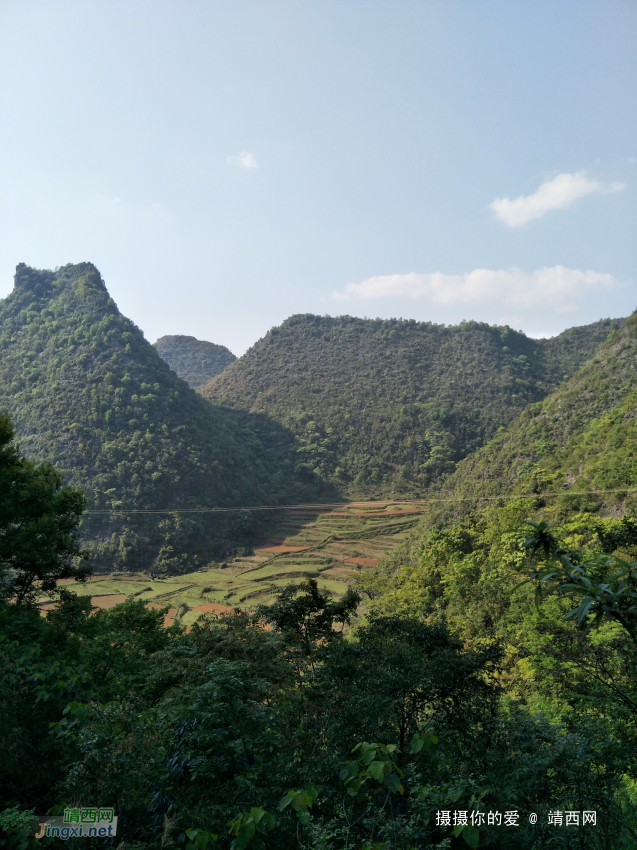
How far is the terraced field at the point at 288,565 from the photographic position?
1293 inches

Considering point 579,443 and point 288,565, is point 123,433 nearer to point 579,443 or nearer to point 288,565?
point 288,565

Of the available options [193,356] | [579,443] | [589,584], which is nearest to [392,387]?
[579,443]

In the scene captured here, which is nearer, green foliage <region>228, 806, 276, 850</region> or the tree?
green foliage <region>228, 806, 276, 850</region>

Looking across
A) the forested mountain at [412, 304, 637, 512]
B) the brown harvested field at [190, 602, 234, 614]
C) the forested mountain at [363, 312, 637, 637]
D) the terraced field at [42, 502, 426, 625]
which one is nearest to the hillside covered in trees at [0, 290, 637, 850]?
the forested mountain at [363, 312, 637, 637]

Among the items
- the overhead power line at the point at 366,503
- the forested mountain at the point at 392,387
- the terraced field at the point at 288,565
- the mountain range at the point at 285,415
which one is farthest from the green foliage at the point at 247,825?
the forested mountain at the point at 392,387

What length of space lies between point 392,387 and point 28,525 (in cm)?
6664

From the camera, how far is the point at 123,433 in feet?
162

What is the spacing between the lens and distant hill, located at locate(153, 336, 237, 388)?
10788cm

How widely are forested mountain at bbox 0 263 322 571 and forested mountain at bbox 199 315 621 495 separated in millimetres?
6723

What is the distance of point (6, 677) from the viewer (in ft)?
15.7

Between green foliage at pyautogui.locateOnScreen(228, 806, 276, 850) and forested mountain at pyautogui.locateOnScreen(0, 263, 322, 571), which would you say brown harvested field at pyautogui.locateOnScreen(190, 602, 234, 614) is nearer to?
forested mountain at pyautogui.locateOnScreen(0, 263, 322, 571)

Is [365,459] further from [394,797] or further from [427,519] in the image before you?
[394,797]

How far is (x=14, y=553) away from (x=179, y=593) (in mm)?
27515

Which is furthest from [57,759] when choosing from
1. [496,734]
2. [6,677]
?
[496,734]
